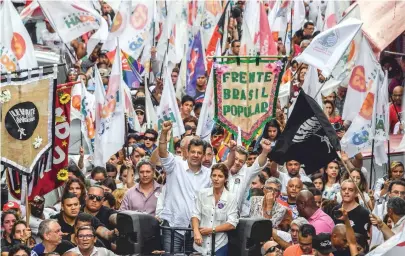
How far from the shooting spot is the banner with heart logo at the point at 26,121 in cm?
1877

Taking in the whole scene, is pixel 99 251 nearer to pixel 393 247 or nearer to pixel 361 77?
pixel 393 247

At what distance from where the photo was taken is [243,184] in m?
18.7

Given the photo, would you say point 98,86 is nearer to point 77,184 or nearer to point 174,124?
point 174,124

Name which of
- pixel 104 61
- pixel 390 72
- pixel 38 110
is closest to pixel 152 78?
pixel 104 61

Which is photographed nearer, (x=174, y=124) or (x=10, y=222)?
(x=10, y=222)

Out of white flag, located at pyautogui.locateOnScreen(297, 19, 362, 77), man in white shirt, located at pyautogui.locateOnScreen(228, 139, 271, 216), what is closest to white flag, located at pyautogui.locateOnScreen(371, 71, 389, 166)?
white flag, located at pyautogui.locateOnScreen(297, 19, 362, 77)

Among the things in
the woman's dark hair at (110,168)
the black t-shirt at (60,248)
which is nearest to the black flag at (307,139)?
the black t-shirt at (60,248)

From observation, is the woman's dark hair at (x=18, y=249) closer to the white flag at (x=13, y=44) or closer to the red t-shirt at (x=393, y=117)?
the white flag at (x=13, y=44)

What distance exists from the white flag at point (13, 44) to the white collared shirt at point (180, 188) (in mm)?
6051

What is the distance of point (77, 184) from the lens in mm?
20469

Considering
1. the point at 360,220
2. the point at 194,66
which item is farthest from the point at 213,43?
the point at 360,220

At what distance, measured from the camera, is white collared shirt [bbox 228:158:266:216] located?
18547mm

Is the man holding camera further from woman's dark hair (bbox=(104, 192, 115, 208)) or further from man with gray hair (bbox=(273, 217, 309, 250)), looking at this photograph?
woman's dark hair (bbox=(104, 192, 115, 208))

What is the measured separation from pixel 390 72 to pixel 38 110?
11252mm
